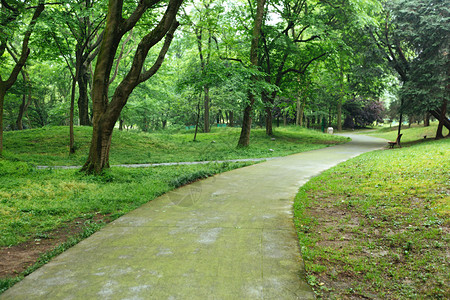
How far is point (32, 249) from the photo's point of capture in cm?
407

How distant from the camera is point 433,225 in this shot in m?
4.04

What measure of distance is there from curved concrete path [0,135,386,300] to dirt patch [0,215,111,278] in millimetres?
364

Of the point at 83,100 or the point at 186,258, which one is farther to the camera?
the point at 83,100

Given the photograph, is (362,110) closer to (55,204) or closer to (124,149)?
(124,149)

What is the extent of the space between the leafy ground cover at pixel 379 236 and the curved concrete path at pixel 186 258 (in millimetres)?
357

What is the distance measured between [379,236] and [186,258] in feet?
9.24

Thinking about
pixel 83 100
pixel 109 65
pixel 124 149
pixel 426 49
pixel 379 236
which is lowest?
pixel 379 236

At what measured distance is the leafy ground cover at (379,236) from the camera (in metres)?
2.96

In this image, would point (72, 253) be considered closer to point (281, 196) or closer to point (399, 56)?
point (281, 196)

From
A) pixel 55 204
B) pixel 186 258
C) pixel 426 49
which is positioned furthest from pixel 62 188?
pixel 426 49

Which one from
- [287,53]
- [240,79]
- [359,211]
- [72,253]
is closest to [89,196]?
[72,253]

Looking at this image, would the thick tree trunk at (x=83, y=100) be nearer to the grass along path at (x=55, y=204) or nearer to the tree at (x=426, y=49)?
the grass along path at (x=55, y=204)

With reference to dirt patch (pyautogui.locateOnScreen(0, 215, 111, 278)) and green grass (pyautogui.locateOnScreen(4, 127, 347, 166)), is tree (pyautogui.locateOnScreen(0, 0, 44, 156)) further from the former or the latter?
dirt patch (pyautogui.locateOnScreen(0, 215, 111, 278))

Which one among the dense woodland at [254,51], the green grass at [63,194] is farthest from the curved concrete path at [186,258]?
the dense woodland at [254,51]
